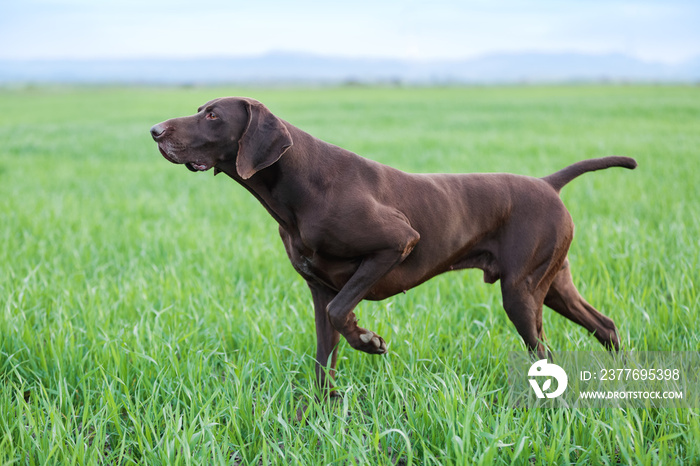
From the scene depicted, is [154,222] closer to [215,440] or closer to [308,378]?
[308,378]

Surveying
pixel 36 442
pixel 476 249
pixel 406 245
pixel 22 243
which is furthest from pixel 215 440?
pixel 22 243

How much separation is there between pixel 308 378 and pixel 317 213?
3.42 feet

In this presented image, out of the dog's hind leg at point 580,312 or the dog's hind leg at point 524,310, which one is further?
the dog's hind leg at point 580,312

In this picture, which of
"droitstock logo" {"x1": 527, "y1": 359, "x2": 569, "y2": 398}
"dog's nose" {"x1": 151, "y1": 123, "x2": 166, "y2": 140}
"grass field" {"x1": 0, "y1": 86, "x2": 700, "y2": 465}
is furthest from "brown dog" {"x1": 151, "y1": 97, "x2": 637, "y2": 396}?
"grass field" {"x1": 0, "y1": 86, "x2": 700, "y2": 465}

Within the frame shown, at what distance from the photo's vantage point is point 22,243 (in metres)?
6.40

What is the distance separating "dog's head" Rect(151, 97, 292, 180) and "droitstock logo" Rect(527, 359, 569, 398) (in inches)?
64.8

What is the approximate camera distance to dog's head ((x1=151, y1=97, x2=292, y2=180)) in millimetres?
2551

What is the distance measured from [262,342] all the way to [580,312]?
1.83 meters

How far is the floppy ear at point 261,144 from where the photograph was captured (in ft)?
8.50
